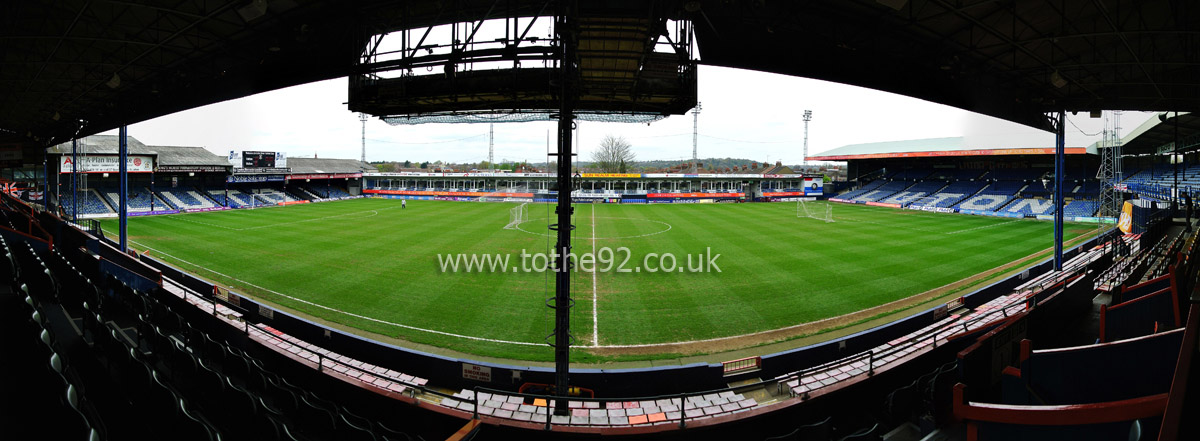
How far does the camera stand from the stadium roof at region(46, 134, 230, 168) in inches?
1377

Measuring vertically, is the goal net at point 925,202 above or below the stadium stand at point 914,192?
below

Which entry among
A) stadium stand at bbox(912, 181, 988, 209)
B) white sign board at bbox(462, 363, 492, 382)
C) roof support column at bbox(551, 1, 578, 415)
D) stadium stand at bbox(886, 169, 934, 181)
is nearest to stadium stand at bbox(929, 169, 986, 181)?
stadium stand at bbox(886, 169, 934, 181)

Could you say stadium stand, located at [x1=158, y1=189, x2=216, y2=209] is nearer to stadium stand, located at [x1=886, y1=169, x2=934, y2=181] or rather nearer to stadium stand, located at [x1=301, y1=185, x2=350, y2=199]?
stadium stand, located at [x1=301, y1=185, x2=350, y2=199]

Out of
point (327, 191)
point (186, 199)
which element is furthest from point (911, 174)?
point (186, 199)

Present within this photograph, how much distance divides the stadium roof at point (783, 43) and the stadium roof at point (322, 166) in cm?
4803

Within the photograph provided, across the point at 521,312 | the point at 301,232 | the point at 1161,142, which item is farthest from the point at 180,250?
the point at 1161,142

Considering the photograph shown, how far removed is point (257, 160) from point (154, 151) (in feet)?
25.9

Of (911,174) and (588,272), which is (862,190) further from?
(588,272)

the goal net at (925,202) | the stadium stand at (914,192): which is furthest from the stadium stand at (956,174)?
the goal net at (925,202)

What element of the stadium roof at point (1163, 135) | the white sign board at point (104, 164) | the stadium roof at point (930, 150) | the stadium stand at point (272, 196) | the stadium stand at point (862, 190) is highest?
the stadium roof at point (930, 150)

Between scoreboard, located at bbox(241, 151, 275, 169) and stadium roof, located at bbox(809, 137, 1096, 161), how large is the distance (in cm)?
6518

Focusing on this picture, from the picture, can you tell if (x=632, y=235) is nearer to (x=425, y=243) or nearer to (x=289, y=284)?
(x=425, y=243)

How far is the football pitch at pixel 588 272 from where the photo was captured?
11.8 meters

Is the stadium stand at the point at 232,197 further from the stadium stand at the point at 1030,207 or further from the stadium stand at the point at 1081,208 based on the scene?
the stadium stand at the point at 1081,208
